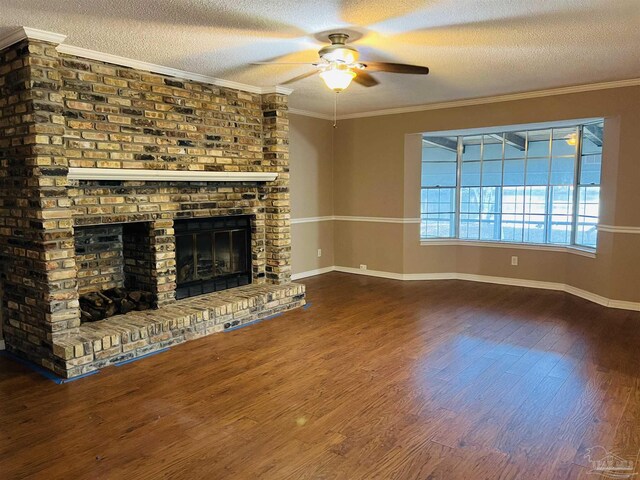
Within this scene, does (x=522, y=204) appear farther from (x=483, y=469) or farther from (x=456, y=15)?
(x=483, y=469)

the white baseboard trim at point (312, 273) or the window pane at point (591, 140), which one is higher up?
the window pane at point (591, 140)

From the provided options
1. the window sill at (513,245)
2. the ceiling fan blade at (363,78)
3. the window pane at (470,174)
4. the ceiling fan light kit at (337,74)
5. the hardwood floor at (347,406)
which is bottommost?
the hardwood floor at (347,406)

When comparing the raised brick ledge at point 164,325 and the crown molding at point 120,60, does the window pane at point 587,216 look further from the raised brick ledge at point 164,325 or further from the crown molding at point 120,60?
the crown molding at point 120,60

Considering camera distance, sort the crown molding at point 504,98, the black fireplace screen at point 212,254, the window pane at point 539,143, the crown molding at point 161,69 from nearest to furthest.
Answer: the crown molding at point 161,69 → the black fireplace screen at point 212,254 → the crown molding at point 504,98 → the window pane at point 539,143

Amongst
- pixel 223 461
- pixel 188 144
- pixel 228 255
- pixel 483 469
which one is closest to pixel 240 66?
pixel 188 144

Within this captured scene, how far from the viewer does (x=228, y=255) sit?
518 cm

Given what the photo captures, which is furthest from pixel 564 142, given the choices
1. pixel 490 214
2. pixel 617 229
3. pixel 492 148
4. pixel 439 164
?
pixel 439 164

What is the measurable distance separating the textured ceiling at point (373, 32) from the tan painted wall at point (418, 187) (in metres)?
0.64

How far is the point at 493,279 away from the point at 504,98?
8.03 ft

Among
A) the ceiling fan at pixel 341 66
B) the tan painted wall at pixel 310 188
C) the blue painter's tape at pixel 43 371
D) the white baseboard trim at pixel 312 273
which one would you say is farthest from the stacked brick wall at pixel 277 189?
the blue painter's tape at pixel 43 371

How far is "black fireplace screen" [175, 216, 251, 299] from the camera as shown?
15.4 feet

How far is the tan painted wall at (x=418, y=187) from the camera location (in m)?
5.01

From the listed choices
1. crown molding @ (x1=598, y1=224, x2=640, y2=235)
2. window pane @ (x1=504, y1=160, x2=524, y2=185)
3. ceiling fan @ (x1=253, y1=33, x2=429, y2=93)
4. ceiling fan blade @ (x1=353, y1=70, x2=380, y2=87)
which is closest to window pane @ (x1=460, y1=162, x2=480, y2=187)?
window pane @ (x1=504, y1=160, x2=524, y2=185)

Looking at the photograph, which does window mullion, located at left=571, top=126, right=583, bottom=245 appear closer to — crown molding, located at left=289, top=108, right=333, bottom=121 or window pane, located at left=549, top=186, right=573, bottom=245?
window pane, located at left=549, top=186, right=573, bottom=245
